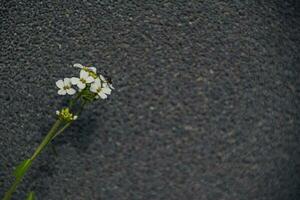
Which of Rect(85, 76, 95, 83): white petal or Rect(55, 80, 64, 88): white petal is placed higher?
Rect(85, 76, 95, 83): white petal

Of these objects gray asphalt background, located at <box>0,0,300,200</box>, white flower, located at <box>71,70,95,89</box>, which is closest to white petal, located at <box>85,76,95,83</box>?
white flower, located at <box>71,70,95,89</box>

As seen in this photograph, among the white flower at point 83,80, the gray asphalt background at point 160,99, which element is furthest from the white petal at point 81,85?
the gray asphalt background at point 160,99

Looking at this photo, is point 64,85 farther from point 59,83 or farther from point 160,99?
point 160,99

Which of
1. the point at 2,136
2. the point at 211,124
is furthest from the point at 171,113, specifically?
the point at 2,136

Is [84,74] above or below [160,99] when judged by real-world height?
above

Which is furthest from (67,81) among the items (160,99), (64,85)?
(160,99)

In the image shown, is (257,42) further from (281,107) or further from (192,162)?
(192,162)

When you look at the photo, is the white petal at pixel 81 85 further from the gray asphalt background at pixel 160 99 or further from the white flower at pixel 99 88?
the gray asphalt background at pixel 160 99

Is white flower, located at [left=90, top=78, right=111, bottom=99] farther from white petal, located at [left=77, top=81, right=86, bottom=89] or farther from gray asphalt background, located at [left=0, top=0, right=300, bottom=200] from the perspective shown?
gray asphalt background, located at [left=0, top=0, right=300, bottom=200]

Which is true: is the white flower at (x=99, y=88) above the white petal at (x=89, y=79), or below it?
below
